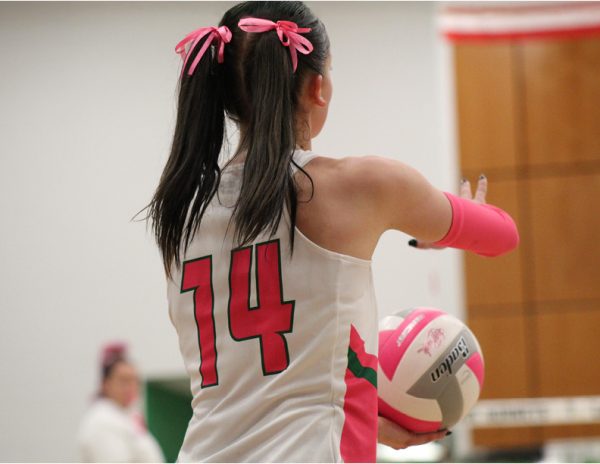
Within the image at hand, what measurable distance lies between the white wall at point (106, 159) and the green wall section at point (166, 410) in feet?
0.68

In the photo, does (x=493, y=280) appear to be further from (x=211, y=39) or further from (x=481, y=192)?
(x=211, y=39)

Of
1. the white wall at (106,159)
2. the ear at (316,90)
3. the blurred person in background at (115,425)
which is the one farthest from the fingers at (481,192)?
the white wall at (106,159)

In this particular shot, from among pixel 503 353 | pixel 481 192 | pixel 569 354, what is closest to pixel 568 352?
pixel 569 354

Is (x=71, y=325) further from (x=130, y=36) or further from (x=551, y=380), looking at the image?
(x=551, y=380)

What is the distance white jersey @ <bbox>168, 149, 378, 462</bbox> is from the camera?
1351 mm

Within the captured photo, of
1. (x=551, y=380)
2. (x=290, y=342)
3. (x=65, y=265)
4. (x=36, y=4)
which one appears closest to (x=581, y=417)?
(x=551, y=380)

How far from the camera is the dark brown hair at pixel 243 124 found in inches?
54.2

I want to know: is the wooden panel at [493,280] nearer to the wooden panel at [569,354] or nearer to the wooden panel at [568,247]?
the wooden panel at [568,247]

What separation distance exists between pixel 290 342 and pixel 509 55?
694cm

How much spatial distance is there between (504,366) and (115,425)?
3648 mm

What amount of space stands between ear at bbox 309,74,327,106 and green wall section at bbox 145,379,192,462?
6.13m

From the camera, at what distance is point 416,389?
177cm

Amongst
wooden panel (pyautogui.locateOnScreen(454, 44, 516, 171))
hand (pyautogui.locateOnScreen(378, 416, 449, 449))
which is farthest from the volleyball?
wooden panel (pyautogui.locateOnScreen(454, 44, 516, 171))

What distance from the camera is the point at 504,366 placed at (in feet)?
Result: 25.1
